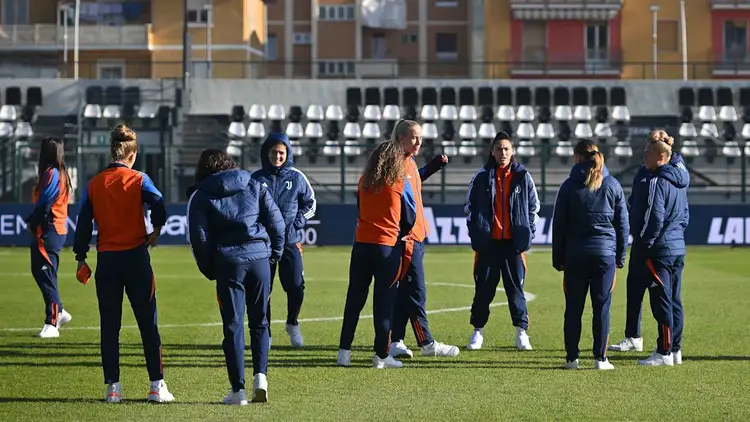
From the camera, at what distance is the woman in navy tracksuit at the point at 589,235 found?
11.0m

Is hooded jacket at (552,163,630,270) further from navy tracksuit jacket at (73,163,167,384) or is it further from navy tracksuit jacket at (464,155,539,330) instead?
navy tracksuit jacket at (73,163,167,384)

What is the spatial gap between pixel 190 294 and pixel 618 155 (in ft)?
64.6

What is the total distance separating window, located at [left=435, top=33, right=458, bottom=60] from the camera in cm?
7581

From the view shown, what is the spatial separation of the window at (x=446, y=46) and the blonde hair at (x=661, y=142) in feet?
211

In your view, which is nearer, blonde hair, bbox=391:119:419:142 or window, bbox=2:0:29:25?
blonde hair, bbox=391:119:419:142

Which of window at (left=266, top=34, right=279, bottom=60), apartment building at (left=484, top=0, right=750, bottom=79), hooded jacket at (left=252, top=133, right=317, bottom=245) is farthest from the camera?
window at (left=266, top=34, right=279, bottom=60)

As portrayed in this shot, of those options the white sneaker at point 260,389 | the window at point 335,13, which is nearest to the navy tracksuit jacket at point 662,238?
the white sneaker at point 260,389

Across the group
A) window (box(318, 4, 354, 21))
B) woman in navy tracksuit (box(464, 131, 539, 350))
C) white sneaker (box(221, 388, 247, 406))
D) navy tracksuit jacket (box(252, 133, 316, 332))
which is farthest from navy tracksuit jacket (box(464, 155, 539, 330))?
window (box(318, 4, 354, 21))

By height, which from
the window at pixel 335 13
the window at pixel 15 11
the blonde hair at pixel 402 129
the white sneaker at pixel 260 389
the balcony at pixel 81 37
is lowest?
the white sneaker at pixel 260 389

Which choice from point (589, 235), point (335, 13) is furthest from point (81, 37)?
point (589, 235)

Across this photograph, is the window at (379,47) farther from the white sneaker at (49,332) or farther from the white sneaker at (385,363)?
the white sneaker at (385,363)

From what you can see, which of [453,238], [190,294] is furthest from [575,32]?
[190,294]

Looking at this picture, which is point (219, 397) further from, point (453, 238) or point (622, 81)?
point (622, 81)

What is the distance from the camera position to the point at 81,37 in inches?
2559
